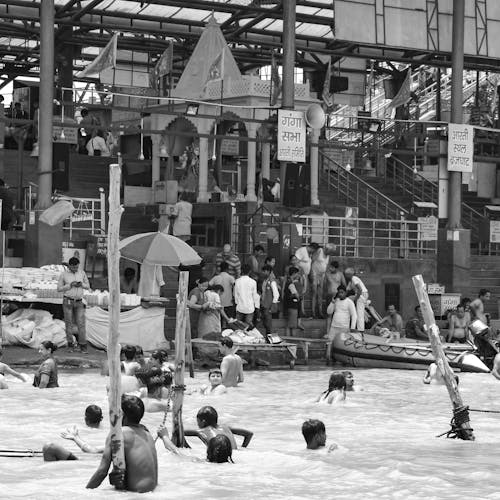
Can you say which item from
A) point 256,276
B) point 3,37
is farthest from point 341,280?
point 3,37

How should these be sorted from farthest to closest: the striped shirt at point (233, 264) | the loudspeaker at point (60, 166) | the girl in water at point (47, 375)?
the loudspeaker at point (60, 166)
the striped shirt at point (233, 264)
the girl in water at point (47, 375)

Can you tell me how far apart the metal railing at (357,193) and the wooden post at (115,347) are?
2593cm

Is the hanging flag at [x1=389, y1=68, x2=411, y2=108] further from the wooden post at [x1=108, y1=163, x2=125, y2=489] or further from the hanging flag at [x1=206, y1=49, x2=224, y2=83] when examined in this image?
the wooden post at [x1=108, y1=163, x2=125, y2=489]

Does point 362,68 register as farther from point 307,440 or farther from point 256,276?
point 307,440

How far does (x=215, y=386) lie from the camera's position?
23688mm

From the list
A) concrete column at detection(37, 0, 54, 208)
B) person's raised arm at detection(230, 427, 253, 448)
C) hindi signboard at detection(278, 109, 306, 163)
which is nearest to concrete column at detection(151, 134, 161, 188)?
hindi signboard at detection(278, 109, 306, 163)

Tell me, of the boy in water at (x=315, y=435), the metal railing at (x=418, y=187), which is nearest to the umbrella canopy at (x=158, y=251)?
the boy in water at (x=315, y=435)

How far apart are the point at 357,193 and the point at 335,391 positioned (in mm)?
18319

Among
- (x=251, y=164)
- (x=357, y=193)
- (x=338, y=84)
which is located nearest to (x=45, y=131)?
(x=251, y=164)

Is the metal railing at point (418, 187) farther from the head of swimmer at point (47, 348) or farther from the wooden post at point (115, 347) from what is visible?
the wooden post at point (115, 347)

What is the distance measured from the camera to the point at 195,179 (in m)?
39.4

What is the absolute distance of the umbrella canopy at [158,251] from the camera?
26.4 meters

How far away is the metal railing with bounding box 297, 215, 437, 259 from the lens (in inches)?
1393

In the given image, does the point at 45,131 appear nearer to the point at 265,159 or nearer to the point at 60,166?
the point at 60,166
